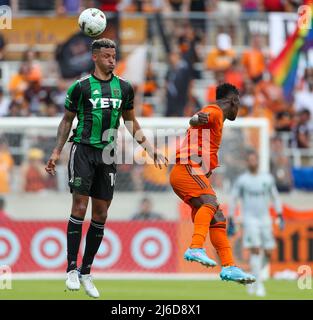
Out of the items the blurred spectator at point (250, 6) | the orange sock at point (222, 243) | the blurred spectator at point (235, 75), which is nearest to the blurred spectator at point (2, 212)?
the blurred spectator at point (235, 75)

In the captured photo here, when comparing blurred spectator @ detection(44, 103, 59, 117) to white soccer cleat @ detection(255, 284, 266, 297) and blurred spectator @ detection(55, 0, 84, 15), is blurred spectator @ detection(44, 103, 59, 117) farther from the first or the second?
white soccer cleat @ detection(255, 284, 266, 297)

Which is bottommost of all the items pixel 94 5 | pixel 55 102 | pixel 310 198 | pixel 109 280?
pixel 109 280

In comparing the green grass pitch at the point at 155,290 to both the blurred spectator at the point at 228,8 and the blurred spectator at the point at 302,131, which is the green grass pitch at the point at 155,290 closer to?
the blurred spectator at the point at 302,131

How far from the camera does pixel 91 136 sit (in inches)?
501

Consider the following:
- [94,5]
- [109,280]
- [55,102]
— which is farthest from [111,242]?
[94,5]

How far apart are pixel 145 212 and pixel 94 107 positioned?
9.07 meters

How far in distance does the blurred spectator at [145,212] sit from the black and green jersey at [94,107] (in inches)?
345

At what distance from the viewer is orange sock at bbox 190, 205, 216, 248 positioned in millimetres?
12352

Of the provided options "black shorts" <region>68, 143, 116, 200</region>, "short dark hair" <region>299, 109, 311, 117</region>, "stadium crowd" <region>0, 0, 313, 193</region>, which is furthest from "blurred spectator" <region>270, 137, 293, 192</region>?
"black shorts" <region>68, 143, 116, 200</region>

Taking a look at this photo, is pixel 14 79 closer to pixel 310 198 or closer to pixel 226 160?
pixel 226 160

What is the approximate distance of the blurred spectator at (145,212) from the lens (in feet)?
70.6

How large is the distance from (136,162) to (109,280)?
2330mm

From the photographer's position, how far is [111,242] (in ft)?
A: 69.7

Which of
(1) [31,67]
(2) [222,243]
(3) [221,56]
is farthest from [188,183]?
(3) [221,56]
